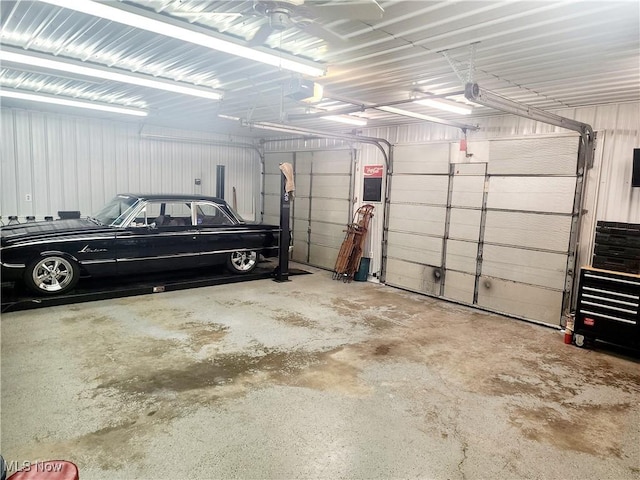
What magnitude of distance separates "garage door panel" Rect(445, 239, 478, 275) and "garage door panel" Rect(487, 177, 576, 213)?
0.73 metres

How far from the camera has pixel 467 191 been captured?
651cm

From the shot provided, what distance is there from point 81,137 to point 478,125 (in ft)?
24.2

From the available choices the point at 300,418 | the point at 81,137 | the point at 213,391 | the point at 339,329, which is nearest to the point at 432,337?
the point at 339,329

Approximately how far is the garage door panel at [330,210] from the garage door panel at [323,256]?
25.0 inches

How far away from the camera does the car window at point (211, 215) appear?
7.24 meters

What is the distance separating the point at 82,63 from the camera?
4.38 meters

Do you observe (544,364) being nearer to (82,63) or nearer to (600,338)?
(600,338)

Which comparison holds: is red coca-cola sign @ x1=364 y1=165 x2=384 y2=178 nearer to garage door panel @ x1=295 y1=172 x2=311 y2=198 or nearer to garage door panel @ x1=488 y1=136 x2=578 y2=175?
garage door panel @ x1=295 y1=172 x2=311 y2=198

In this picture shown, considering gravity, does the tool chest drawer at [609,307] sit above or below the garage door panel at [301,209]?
below

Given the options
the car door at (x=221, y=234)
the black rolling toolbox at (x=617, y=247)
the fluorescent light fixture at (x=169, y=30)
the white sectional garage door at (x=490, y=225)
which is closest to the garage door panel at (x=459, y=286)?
the white sectional garage door at (x=490, y=225)

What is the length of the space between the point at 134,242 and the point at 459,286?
17.1ft

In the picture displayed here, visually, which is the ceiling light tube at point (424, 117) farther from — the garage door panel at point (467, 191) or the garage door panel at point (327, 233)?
the garage door panel at point (327, 233)

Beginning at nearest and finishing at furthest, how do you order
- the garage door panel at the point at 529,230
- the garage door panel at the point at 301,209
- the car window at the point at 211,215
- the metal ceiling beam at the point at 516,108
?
the metal ceiling beam at the point at 516,108 < the garage door panel at the point at 529,230 < the car window at the point at 211,215 < the garage door panel at the point at 301,209

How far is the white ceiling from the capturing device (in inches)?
112
